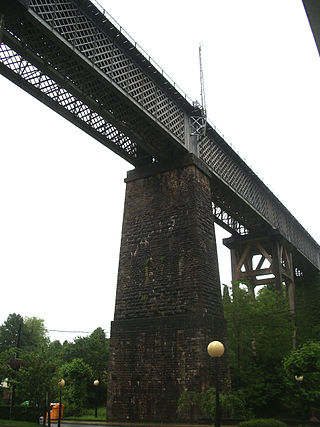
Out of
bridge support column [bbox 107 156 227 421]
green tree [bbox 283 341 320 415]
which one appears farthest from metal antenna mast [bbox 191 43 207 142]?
green tree [bbox 283 341 320 415]

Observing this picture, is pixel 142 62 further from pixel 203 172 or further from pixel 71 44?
pixel 203 172

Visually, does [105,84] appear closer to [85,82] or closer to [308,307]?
[85,82]

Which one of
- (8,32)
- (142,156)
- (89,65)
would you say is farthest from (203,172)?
(8,32)

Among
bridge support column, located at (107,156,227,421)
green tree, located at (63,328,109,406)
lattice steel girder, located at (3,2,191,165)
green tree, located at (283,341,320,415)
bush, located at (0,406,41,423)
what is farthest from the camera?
green tree, located at (63,328,109,406)

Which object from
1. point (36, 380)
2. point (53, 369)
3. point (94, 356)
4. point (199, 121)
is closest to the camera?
point (36, 380)

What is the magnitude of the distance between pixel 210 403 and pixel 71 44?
40.7 feet

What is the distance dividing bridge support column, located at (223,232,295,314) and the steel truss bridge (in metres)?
6.70

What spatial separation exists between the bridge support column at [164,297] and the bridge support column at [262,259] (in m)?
11.7

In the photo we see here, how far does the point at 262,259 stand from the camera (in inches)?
1240

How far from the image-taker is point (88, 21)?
15.1 meters

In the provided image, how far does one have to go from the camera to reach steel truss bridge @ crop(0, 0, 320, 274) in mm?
13562

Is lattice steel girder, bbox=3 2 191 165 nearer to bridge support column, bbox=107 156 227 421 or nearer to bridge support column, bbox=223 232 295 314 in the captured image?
bridge support column, bbox=107 156 227 421

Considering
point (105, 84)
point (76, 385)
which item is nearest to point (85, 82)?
point (105, 84)

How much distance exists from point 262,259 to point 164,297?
16250 millimetres
